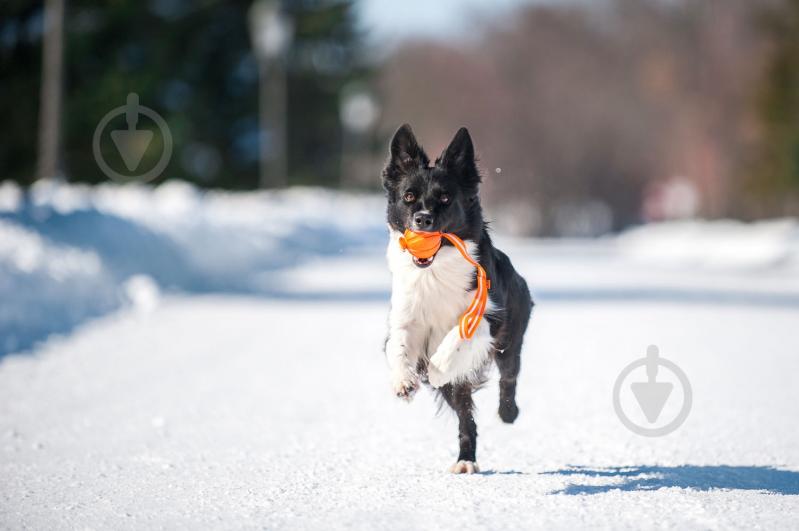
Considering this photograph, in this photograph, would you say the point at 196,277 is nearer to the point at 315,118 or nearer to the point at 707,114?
the point at 315,118

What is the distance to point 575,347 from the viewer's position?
931cm

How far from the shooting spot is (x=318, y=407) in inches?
255

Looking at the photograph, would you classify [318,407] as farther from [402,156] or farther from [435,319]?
[402,156]

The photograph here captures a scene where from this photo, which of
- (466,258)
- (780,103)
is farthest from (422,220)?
(780,103)

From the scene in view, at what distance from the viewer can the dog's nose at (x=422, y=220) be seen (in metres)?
4.12

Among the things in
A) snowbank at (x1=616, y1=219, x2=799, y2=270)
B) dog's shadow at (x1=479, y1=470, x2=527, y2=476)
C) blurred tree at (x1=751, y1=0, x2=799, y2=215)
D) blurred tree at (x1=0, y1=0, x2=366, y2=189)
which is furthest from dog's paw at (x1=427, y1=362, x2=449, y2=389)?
blurred tree at (x1=751, y1=0, x2=799, y2=215)

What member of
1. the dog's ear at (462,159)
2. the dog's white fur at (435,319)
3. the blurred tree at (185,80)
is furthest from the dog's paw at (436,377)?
the blurred tree at (185,80)

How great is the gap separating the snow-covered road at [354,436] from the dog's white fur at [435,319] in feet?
1.79

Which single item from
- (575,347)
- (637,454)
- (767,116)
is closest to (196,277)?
(575,347)

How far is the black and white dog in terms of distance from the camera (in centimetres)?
430

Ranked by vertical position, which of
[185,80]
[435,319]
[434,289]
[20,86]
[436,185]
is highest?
[185,80]

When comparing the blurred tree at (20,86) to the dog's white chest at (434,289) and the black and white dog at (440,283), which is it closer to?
the black and white dog at (440,283)

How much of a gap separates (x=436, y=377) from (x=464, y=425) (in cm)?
45

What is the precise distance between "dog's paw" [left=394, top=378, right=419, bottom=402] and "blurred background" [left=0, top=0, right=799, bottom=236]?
18.6m
